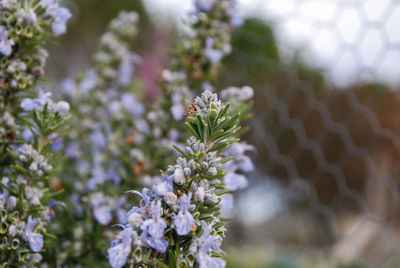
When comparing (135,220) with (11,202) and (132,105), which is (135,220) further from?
(132,105)

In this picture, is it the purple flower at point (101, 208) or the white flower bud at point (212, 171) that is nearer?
the white flower bud at point (212, 171)

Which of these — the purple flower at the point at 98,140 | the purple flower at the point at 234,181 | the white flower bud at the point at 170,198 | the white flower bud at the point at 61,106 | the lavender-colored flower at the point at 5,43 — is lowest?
the white flower bud at the point at 170,198

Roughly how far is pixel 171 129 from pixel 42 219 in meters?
0.28

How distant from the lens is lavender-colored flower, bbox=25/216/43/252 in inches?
14.3

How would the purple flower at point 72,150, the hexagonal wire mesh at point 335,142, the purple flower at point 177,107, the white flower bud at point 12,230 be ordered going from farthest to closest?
the hexagonal wire mesh at point 335,142 < the purple flower at point 72,150 < the purple flower at point 177,107 < the white flower bud at point 12,230

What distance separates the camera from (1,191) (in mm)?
409

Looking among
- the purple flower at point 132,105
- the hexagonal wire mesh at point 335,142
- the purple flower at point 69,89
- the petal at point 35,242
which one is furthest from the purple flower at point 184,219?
the hexagonal wire mesh at point 335,142

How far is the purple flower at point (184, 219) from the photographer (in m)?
0.28

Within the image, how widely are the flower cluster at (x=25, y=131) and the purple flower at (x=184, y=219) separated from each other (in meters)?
0.18

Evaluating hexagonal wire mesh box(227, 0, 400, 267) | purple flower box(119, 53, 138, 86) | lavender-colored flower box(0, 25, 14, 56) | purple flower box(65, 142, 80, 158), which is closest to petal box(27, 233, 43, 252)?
lavender-colored flower box(0, 25, 14, 56)

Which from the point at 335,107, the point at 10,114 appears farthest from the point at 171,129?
the point at 335,107

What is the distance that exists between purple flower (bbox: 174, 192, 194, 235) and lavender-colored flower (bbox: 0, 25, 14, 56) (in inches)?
11.6

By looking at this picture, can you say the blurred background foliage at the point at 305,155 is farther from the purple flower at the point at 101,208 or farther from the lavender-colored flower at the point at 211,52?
the purple flower at the point at 101,208

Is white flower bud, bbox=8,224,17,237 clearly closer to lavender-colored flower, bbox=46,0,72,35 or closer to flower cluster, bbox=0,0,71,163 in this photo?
flower cluster, bbox=0,0,71,163
